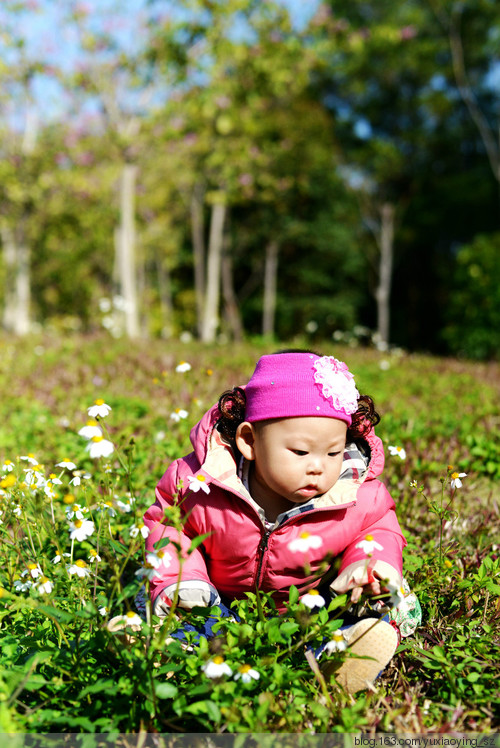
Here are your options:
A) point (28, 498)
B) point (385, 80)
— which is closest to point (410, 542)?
point (28, 498)

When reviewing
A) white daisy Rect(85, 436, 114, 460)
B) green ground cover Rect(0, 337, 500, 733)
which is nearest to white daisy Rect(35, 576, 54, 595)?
green ground cover Rect(0, 337, 500, 733)

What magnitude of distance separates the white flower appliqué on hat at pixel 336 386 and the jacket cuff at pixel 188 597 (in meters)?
0.79

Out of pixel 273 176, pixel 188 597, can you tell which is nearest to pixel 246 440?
pixel 188 597

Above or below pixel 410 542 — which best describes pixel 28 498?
above

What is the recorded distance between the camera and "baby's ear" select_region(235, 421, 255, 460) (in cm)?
230

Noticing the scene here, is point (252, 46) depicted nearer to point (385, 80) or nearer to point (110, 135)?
point (110, 135)

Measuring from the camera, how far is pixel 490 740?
1.74 m

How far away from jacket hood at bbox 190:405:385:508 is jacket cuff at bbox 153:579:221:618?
0.36 meters

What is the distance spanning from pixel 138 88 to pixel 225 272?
12026 mm

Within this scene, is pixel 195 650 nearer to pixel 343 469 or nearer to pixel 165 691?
pixel 165 691

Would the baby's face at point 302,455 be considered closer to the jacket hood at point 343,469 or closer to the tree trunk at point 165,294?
the jacket hood at point 343,469

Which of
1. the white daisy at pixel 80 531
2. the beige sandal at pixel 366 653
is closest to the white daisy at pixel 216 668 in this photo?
the beige sandal at pixel 366 653

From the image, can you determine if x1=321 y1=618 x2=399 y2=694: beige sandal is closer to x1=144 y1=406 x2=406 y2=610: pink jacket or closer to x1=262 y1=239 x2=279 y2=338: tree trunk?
x1=144 y1=406 x2=406 y2=610: pink jacket

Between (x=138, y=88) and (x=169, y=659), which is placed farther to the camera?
(x=138, y=88)
